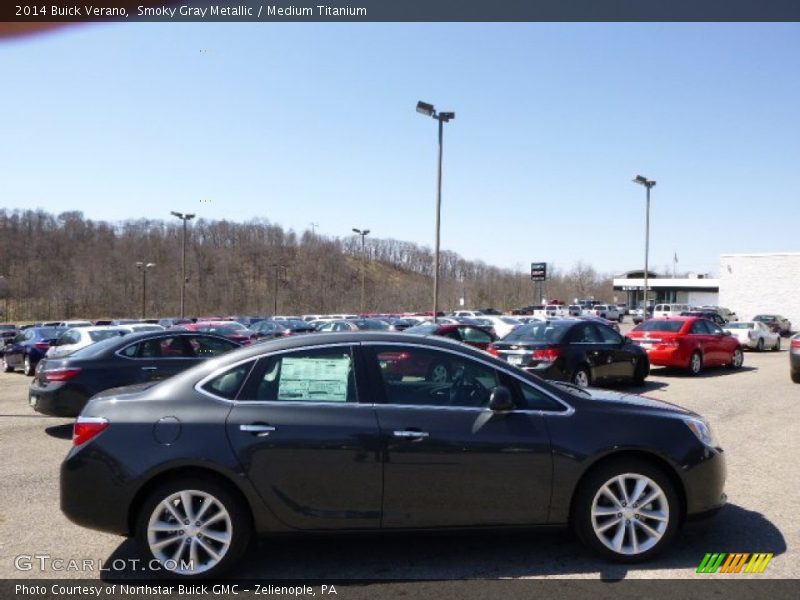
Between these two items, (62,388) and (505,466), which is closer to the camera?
(505,466)

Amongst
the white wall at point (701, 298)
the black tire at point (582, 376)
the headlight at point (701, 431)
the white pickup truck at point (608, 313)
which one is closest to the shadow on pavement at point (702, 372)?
the black tire at point (582, 376)

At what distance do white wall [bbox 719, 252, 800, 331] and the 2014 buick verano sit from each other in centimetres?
5393

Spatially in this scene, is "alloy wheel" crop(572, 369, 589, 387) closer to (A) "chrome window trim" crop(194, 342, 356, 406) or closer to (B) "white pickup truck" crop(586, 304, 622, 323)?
(A) "chrome window trim" crop(194, 342, 356, 406)

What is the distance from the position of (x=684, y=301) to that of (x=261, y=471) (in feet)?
310

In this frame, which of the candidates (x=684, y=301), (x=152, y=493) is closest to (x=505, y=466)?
(x=152, y=493)

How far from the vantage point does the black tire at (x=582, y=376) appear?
42.4 ft

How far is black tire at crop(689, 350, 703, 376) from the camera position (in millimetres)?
16909

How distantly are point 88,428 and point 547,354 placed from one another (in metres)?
9.64

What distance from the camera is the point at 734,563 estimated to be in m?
4.49

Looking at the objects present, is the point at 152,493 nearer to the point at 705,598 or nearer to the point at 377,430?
the point at 377,430

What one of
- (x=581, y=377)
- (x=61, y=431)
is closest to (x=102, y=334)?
(x=61, y=431)

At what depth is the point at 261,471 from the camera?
4.23 metres

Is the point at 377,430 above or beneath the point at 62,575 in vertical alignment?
above

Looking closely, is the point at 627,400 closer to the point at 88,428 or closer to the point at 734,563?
the point at 734,563
